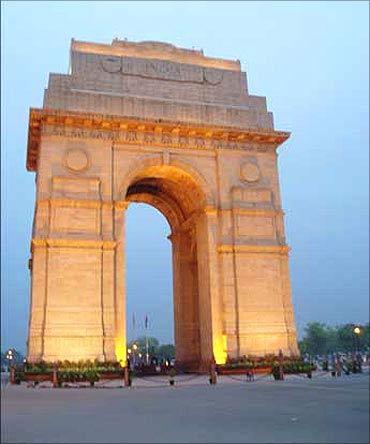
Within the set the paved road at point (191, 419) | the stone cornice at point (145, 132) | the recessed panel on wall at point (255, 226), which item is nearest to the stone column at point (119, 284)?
the stone cornice at point (145, 132)

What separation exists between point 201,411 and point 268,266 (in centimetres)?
2127

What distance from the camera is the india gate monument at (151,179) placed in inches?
1152

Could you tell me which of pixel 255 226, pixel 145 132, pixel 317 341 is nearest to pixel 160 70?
pixel 145 132

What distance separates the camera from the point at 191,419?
35.3 feet

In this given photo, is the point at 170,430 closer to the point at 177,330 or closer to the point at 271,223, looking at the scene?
the point at 271,223

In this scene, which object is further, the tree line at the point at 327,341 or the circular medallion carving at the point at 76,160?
the tree line at the point at 327,341

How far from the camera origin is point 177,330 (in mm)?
38156

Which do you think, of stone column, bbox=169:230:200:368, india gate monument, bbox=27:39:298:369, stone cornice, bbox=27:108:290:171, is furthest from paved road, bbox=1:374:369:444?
stone column, bbox=169:230:200:368

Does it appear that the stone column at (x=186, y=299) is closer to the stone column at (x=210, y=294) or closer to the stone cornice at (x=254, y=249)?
the stone column at (x=210, y=294)

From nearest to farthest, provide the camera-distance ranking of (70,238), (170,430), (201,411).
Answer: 1. (170,430)
2. (201,411)
3. (70,238)

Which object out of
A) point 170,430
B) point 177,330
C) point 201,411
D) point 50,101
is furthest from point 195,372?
point 170,430

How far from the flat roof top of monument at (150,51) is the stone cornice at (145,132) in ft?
19.8

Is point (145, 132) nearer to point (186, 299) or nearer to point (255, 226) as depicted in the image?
point (255, 226)

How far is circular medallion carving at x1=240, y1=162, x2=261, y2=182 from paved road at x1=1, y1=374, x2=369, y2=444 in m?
20.2
